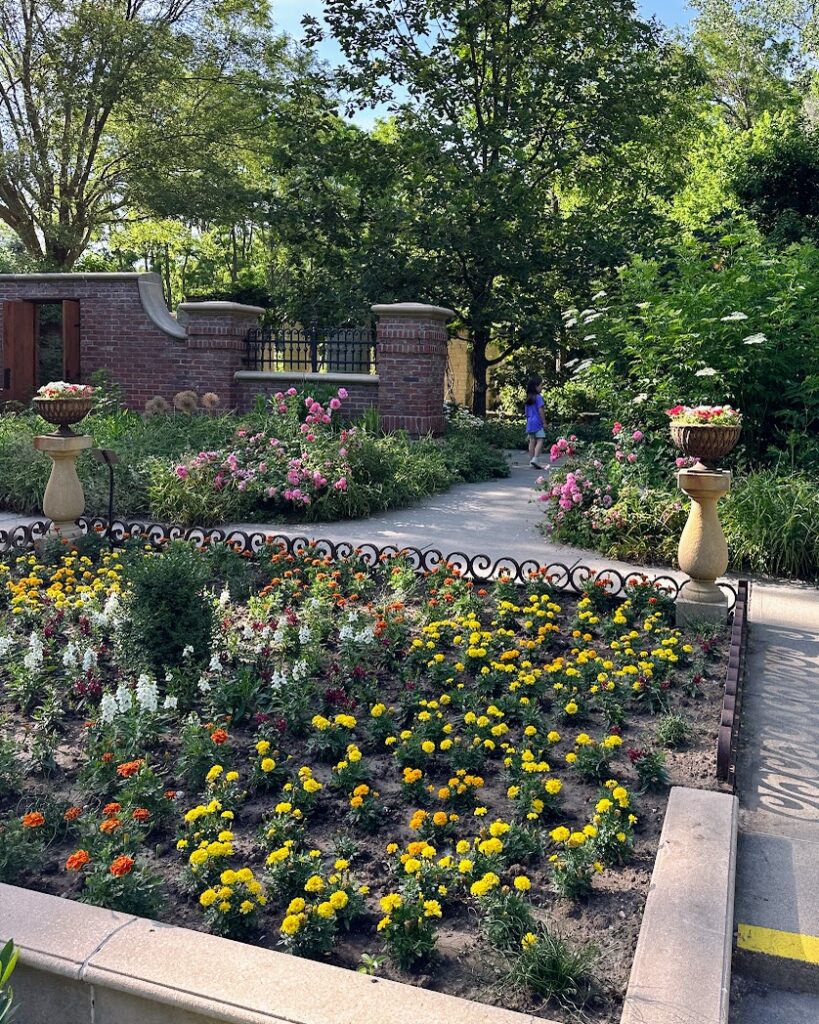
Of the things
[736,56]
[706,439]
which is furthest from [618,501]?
[736,56]

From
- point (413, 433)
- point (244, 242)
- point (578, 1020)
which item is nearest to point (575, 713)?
point (578, 1020)

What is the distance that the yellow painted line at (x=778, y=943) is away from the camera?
2602mm

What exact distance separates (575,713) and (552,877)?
122cm

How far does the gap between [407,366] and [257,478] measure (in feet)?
13.4

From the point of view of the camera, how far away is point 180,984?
2.22 metres

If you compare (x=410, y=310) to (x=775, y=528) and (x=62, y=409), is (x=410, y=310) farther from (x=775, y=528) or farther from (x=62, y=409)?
(x=775, y=528)

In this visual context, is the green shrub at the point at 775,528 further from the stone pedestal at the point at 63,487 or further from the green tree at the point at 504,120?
the green tree at the point at 504,120

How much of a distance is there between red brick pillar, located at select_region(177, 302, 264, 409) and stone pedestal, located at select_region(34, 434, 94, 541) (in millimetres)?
6377

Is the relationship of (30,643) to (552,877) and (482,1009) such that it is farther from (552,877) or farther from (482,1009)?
(482,1009)

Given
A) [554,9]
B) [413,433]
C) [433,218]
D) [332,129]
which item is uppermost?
[554,9]

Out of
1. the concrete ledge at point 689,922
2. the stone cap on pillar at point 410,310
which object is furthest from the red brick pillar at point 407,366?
the concrete ledge at point 689,922

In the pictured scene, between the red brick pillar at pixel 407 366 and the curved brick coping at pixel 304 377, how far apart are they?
1.03ft

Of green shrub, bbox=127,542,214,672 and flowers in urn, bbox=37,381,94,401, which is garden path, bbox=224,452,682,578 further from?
green shrub, bbox=127,542,214,672

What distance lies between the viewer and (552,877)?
2.95m
